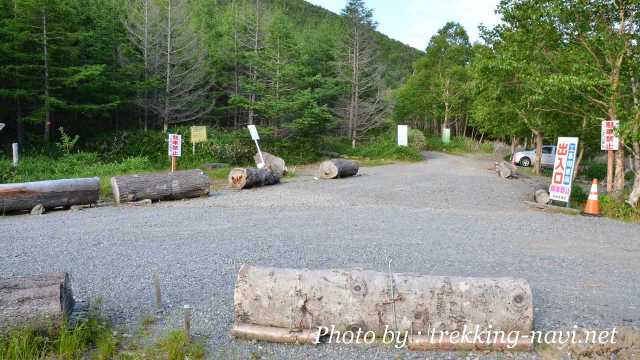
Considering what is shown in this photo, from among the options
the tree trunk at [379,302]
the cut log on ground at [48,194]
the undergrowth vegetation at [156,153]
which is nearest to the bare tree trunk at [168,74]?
the undergrowth vegetation at [156,153]

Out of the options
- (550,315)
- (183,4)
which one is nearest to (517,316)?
(550,315)

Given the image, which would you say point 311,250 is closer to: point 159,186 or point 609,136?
point 159,186

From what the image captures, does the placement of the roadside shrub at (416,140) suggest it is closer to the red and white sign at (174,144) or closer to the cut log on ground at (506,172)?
the cut log on ground at (506,172)

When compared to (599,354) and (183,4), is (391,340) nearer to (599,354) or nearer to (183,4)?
(599,354)

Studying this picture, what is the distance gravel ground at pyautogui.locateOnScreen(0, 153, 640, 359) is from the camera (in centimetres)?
400

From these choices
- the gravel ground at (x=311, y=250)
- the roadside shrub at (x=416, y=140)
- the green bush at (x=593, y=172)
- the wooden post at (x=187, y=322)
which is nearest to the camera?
the wooden post at (x=187, y=322)

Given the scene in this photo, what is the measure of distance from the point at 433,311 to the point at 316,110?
20.4 metres

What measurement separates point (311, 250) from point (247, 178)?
7143mm

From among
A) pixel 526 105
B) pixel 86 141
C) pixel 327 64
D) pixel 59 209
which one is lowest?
pixel 59 209

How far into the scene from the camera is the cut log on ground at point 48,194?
29.4 feet

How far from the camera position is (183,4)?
2284 cm

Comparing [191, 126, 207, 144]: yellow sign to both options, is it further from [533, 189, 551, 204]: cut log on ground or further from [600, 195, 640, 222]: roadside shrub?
[600, 195, 640, 222]: roadside shrub

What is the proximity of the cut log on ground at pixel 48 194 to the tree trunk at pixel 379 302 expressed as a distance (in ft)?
25.5

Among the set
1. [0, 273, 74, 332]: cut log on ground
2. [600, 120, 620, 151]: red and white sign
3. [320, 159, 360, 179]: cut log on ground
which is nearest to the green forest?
[600, 120, 620, 151]: red and white sign
